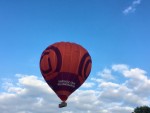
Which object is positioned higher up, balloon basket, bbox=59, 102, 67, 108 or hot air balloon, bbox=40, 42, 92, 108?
hot air balloon, bbox=40, 42, 92, 108

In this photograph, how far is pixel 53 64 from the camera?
58.5 m

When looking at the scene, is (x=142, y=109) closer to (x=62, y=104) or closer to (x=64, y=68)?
(x=64, y=68)

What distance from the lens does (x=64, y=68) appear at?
189 feet

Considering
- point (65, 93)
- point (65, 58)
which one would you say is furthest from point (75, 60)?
point (65, 93)

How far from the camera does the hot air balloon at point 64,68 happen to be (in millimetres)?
57719

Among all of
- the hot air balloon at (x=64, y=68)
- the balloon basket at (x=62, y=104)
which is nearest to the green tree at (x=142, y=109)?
the hot air balloon at (x=64, y=68)

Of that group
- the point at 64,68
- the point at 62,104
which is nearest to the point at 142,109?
the point at 64,68

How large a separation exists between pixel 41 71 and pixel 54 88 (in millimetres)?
3894

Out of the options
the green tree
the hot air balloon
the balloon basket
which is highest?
the green tree

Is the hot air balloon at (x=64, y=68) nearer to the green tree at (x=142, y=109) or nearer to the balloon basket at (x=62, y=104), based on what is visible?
the balloon basket at (x=62, y=104)

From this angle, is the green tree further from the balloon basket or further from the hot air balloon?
the balloon basket

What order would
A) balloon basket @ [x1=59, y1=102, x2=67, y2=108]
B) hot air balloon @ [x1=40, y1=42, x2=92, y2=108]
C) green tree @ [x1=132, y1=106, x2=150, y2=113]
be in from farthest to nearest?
1. green tree @ [x1=132, y1=106, x2=150, y2=113]
2. hot air balloon @ [x1=40, y1=42, x2=92, y2=108]
3. balloon basket @ [x1=59, y1=102, x2=67, y2=108]

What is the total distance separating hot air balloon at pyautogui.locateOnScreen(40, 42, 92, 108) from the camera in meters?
57.7

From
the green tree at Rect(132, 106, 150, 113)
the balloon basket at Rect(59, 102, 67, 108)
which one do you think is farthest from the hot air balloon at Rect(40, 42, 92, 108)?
the green tree at Rect(132, 106, 150, 113)
